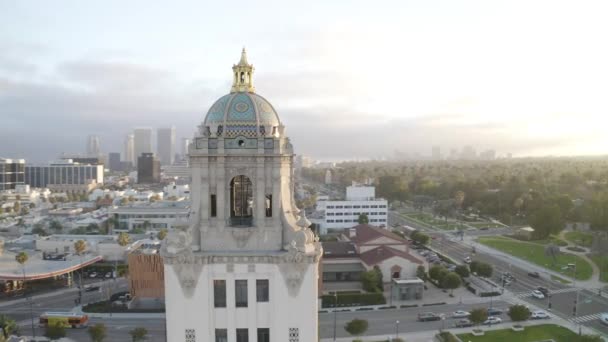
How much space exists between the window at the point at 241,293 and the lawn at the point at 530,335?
3485cm

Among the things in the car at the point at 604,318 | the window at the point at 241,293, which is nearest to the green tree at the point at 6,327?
the window at the point at 241,293

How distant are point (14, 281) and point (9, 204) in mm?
91979

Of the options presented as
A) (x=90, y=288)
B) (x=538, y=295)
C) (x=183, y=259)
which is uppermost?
(x=183, y=259)

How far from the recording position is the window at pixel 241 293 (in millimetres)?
16766

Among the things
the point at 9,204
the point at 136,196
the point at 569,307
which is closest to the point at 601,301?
the point at 569,307

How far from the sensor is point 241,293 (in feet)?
55.2

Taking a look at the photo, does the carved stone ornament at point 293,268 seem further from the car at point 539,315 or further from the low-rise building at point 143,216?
the low-rise building at point 143,216

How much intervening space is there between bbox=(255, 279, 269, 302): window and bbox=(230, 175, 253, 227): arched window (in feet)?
8.65

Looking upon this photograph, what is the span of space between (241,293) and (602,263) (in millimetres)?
67820

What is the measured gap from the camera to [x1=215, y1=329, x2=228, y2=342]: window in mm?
16688

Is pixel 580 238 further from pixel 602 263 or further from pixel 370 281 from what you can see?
pixel 370 281

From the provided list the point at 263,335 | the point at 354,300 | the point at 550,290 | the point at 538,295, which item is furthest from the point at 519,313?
the point at 263,335

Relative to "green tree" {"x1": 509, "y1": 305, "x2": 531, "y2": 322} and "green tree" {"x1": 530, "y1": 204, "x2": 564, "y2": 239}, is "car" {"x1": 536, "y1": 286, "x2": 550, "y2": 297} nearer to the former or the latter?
"green tree" {"x1": 509, "y1": 305, "x2": 531, "y2": 322}

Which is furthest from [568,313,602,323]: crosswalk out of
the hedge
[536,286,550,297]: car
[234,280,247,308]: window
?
[234,280,247,308]: window
